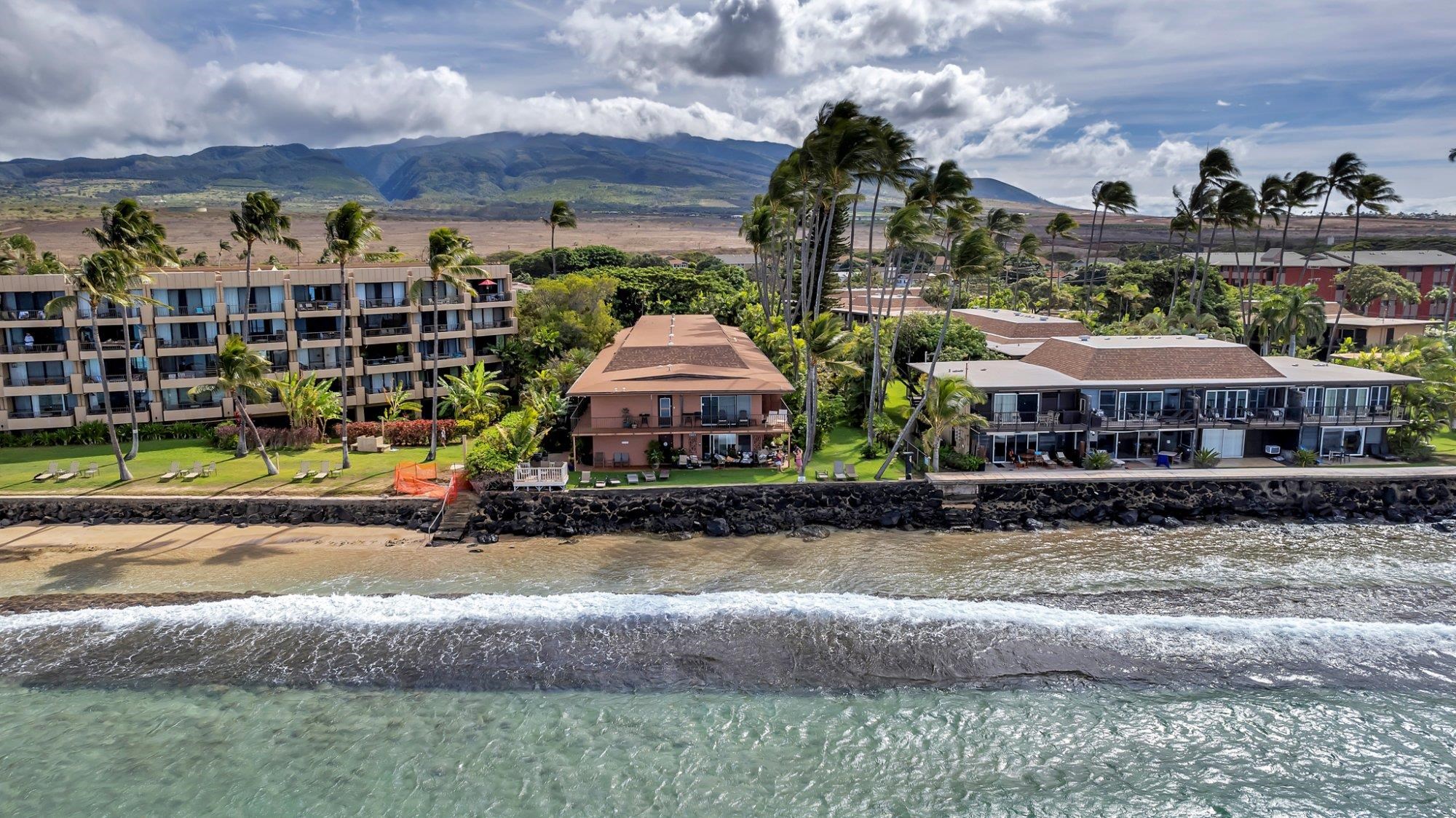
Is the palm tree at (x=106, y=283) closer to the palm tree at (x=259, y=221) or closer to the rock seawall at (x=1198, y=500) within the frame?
the palm tree at (x=259, y=221)

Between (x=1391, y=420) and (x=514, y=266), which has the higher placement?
(x=514, y=266)

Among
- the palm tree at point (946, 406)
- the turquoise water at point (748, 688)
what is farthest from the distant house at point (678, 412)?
the turquoise water at point (748, 688)

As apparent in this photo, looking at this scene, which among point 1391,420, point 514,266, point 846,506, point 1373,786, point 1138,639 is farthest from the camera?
point 514,266

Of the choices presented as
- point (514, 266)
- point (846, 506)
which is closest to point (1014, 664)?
point (846, 506)

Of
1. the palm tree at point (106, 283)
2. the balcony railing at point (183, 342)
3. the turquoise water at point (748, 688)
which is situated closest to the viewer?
the turquoise water at point (748, 688)

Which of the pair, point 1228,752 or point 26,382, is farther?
point 26,382

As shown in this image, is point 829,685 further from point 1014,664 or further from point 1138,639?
point 1138,639

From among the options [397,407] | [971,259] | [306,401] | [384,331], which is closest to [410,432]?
[397,407]
